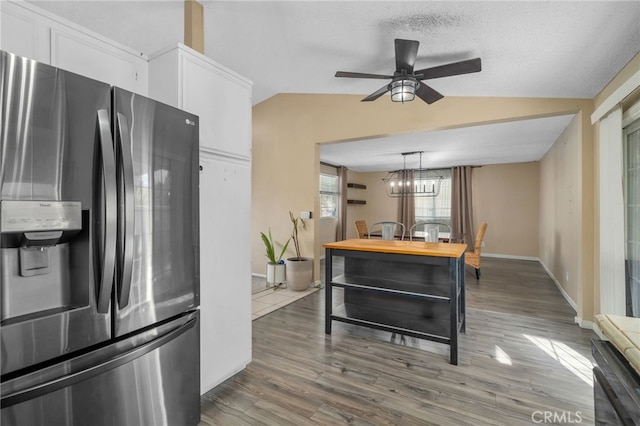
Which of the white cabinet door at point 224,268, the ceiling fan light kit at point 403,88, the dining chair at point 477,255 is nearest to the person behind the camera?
the white cabinet door at point 224,268

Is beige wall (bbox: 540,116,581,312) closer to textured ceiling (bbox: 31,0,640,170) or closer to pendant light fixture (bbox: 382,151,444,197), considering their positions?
textured ceiling (bbox: 31,0,640,170)

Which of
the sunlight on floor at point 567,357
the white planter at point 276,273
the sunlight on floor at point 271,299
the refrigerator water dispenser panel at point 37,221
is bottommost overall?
the sunlight on floor at point 567,357

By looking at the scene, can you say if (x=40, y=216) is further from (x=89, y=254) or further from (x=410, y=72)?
(x=410, y=72)

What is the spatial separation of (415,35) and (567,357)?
2997mm

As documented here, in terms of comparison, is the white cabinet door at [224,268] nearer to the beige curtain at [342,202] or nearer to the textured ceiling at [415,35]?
the textured ceiling at [415,35]

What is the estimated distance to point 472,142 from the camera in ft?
17.6

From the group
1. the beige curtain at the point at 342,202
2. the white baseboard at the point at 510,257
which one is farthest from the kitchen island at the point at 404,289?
the white baseboard at the point at 510,257

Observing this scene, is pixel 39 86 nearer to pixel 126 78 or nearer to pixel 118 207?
pixel 118 207

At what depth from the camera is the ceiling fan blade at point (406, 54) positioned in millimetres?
2084

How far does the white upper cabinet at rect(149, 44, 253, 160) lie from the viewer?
1825 millimetres

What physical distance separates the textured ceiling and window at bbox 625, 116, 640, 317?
0.62 metres

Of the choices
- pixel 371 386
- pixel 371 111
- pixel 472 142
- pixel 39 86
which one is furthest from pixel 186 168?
pixel 472 142

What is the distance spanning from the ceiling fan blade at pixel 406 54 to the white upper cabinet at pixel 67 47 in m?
1.75

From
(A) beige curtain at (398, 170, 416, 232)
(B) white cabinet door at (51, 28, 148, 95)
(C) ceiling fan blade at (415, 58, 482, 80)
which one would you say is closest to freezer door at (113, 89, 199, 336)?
(B) white cabinet door at (51, 28, 148, 95)
